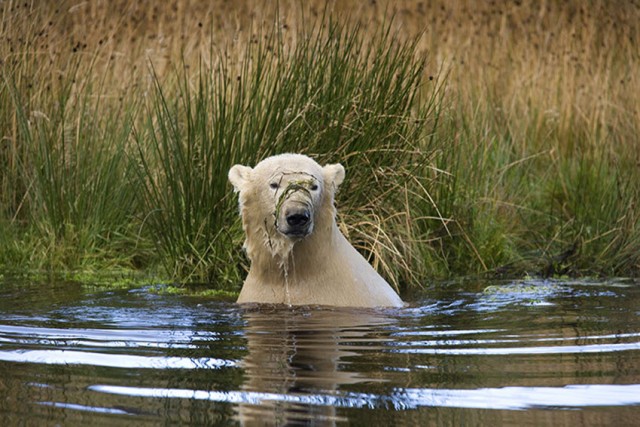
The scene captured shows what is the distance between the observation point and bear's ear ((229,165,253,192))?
6.63m

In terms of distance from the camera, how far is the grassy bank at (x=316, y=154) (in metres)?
7.93

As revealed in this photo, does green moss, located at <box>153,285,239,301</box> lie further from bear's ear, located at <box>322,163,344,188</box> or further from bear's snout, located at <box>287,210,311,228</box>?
bear's snout, located at <box>287,210,311,228</box>

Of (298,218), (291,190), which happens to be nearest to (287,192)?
(291,190)

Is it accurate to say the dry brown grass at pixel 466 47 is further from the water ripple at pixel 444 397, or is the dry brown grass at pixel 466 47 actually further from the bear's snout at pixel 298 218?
the water ripple at pixel 444 397

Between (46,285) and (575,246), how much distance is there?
12.4ft

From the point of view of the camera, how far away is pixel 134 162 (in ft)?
27.6

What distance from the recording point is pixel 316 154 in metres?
7.72

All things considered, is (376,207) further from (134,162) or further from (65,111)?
(65,111)

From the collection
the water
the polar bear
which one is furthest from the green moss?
the polar bear

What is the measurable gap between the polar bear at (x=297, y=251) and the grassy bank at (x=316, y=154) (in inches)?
40.9

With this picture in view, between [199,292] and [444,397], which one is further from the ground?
[199,292]

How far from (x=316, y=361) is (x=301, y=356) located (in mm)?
176

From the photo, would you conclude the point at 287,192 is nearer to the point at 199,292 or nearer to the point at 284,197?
the point at 284,197

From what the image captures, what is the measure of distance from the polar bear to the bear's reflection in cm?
12
